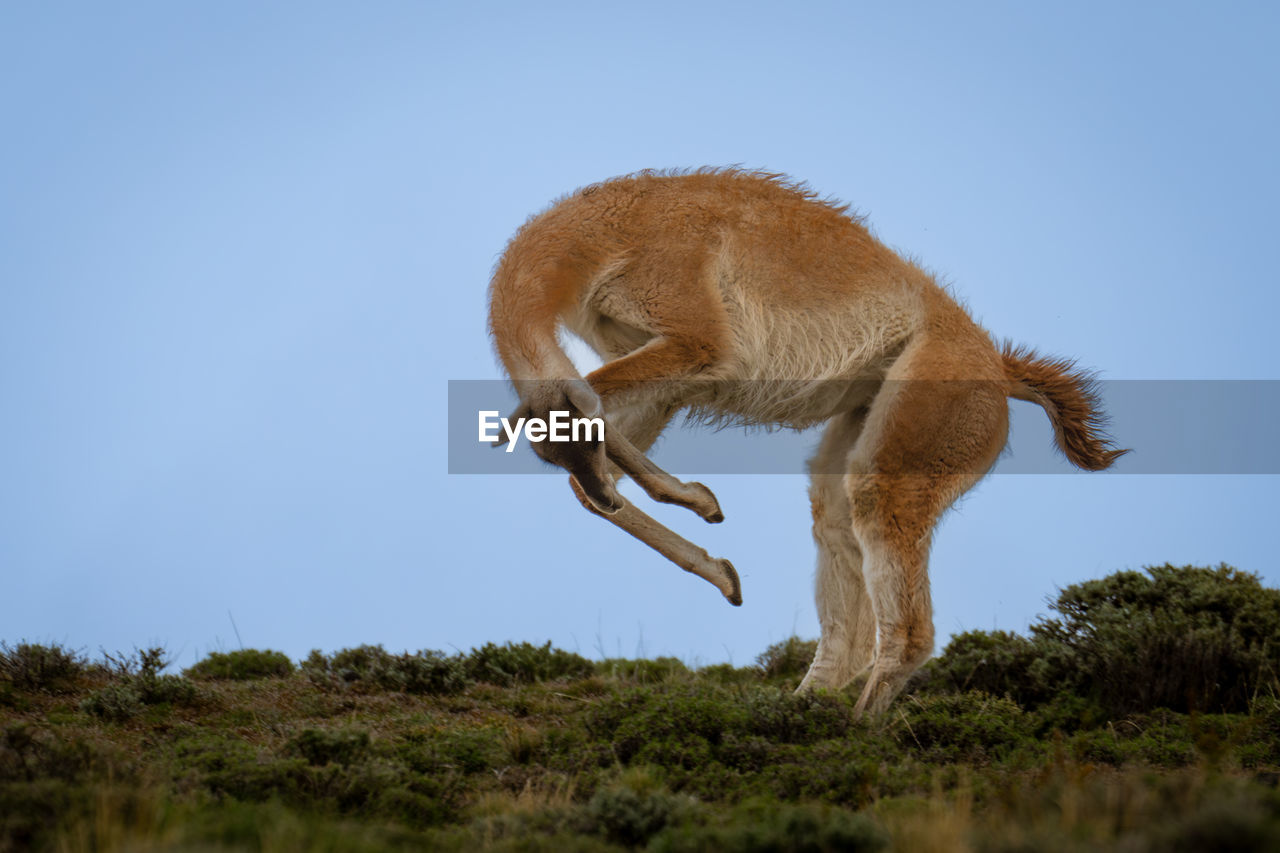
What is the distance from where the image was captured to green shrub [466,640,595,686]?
32.0 ft

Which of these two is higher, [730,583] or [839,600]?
[730,583]

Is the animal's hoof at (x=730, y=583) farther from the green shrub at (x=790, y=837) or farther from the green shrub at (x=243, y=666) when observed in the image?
the green shrub at (x=243, y=666)

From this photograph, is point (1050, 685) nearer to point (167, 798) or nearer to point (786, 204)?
point (786, 204)

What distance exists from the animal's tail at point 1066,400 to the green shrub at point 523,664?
4695 mm

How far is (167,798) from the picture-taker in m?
4.79

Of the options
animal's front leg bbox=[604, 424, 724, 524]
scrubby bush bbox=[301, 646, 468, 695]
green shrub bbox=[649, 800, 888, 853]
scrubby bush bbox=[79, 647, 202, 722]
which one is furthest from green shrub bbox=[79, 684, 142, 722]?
green shrub bbox=[649, 800, 888, 853]

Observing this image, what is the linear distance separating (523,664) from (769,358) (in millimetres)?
4320

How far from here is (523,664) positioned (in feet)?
33.2

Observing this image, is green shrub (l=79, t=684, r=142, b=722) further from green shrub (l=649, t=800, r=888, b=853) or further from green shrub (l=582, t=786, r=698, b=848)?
green shrub (l=649, t=800, r=888, b=853)

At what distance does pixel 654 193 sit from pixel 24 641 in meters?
6.07

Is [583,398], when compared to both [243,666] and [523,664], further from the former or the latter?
[243,666]

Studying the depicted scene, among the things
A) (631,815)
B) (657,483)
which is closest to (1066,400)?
(657,483)

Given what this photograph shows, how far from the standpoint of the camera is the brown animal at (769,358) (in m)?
6.86

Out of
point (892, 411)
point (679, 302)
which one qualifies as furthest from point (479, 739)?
point (892, 411)
